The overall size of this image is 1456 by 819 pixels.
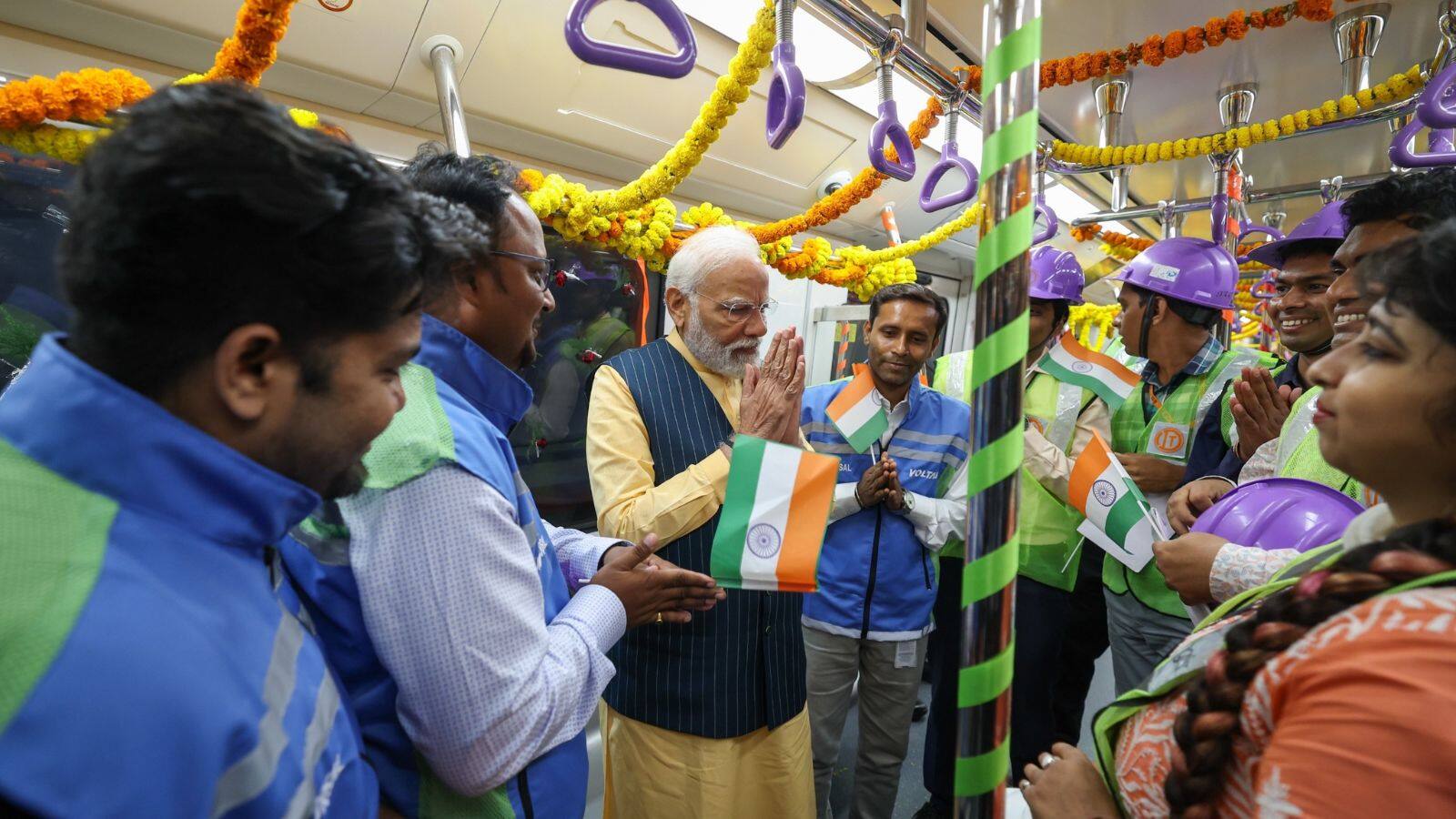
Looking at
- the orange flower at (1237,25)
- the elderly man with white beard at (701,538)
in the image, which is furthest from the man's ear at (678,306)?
the orange flower at (1237,25)

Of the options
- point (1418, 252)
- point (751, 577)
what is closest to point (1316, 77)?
point (1418, 252)

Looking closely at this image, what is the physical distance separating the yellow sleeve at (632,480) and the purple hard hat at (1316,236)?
2.23m

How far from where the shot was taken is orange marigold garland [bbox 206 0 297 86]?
1345 mm

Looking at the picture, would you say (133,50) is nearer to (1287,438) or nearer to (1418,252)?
(1418,252)

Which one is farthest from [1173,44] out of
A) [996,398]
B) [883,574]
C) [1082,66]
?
[996,398]

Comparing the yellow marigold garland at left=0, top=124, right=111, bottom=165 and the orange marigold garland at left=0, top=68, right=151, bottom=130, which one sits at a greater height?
the orange marigold garland at left=0, top=68, right=151, bottom=130

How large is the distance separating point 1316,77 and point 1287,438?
260 centimetres

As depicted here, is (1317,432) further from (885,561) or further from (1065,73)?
(1065,73)

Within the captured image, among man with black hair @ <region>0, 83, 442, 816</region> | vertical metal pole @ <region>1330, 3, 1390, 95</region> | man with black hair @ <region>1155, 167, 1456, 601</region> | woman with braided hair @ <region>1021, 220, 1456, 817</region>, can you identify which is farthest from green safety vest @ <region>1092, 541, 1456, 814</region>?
vertical metal pole @ <region>1330, 3, 1390, 95</region>

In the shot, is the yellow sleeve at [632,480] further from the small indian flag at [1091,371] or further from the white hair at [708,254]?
the small indian flag at [1091,371]

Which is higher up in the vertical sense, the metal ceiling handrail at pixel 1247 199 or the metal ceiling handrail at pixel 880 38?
the metal ceiling handrail at pixel 1247 199

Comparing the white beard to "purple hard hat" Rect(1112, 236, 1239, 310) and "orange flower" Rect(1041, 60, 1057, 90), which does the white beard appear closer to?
"orange flower" Rect(1041, 60, 1057, 90)

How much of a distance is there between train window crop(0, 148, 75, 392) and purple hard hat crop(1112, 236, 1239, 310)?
3605 mm

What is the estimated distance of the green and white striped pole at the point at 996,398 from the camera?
58cm
